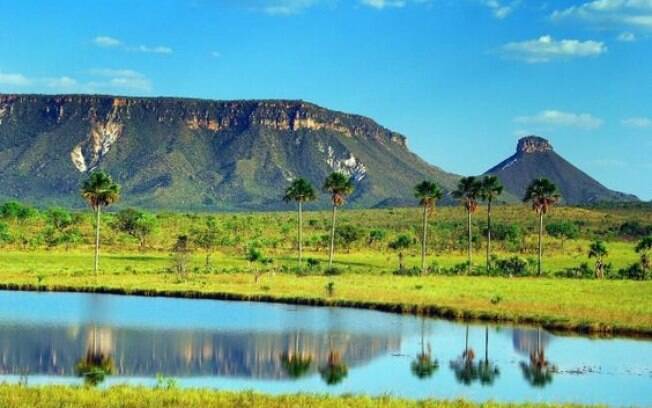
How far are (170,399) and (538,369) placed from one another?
1955cm

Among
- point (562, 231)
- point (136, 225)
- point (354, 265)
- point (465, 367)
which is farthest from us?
point (562, 231)

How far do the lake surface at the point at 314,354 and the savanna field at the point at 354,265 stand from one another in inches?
278

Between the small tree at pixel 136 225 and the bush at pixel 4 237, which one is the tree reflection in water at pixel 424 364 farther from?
the small tree at pixel 136 225

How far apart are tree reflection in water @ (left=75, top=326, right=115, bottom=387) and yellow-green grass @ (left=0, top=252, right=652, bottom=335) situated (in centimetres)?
2285

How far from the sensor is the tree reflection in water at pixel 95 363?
1477 inches

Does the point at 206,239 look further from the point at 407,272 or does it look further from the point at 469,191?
the point at 407,272

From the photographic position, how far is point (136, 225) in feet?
487

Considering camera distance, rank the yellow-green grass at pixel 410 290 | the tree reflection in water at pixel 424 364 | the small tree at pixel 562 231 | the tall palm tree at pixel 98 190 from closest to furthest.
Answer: the tree reflection in water at pixel 424 364 < the yellow-green grass at pixel 410 290 < the tall palm tree at pixel 98 190 < the small tree at pixel 562 231

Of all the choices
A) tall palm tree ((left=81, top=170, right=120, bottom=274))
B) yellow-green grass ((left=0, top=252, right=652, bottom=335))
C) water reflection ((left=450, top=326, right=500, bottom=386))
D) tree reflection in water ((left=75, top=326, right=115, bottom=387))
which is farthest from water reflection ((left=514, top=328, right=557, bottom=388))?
tall palm tree ((left=81, top=170, right=120, bottom=274))

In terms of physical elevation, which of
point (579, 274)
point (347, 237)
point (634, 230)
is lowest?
point (579, 274)

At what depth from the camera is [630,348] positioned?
161 ft

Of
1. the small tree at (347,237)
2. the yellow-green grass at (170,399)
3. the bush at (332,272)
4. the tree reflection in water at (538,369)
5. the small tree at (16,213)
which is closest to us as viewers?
the yellow-green grass at (170,399)

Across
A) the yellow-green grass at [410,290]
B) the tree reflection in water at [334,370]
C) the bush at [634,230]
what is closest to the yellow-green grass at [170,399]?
the tree reflection in water at [334,370]

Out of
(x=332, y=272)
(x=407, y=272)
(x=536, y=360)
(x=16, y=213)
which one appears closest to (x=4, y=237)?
(x=16, y=213)
